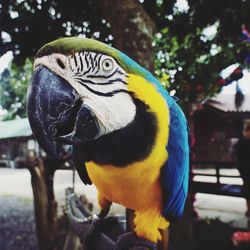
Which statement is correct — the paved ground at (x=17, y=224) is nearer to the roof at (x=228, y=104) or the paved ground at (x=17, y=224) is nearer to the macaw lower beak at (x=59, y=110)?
the macaw lower beak at (x=59, y=110)

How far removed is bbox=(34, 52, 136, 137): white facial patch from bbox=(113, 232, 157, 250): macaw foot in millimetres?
280

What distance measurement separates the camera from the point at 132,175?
0.58 metres

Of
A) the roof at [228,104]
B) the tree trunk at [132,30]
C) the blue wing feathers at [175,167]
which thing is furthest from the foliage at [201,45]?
the roof at [228,104]

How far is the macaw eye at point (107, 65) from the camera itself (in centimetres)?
50

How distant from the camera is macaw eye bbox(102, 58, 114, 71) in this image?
50 cm

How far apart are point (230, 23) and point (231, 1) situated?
0.26 m

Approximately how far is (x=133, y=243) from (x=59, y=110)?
35 cm

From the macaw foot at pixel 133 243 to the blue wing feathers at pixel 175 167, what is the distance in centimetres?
7

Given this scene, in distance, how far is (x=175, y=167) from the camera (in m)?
0.61

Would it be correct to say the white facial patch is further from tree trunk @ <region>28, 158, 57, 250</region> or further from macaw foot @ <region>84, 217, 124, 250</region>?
tree trunk @ <region>28, 158, 57, 250</region>

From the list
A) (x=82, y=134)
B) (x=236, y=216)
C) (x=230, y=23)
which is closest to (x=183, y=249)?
(x=236, y=216)

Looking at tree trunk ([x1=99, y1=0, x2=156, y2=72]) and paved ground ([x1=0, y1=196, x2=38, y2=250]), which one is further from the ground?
tree trunk ([x1=99, y1=0, x2=156, y2=72])

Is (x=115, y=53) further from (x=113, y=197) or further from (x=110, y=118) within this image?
(x=113, y=197)

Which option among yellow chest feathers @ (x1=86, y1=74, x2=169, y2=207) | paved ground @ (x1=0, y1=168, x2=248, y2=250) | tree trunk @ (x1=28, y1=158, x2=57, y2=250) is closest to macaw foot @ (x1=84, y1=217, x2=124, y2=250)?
yellow chest feathers @ (x1=86, y1=74, x2=169, y2=207)
